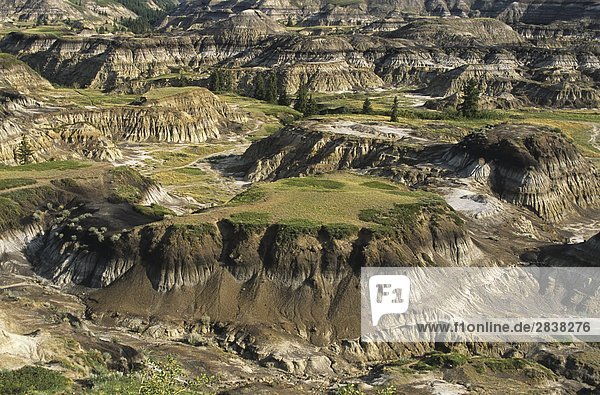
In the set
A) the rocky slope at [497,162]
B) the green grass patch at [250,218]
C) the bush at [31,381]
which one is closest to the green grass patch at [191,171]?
the rocky slope at [497,162]

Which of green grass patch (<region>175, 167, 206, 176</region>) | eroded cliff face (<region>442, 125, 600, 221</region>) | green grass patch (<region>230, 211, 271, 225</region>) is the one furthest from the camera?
green grass patch (<region>175, 167, 206, 176</region>)

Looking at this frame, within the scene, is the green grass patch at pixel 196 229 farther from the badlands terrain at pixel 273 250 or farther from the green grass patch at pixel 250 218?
the green grass patch at pixel 250 218

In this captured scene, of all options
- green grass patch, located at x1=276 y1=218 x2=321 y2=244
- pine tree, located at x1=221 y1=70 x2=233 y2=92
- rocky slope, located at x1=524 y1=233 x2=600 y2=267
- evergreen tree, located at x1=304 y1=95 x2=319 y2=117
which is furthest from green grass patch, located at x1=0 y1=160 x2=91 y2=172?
pine tree, located at x1=221 y1=70 x2=233 y2=92

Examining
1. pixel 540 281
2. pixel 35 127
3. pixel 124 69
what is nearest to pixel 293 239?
pixel 540 281

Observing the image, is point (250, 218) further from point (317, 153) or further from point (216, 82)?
point (216, 82)

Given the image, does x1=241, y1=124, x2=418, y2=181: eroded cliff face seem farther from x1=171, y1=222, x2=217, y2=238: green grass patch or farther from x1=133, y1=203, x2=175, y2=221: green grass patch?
x1=171, y1=222, x2=217, y2=238: green grass patch

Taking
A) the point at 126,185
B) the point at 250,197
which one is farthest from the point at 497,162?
the point at 126,185
